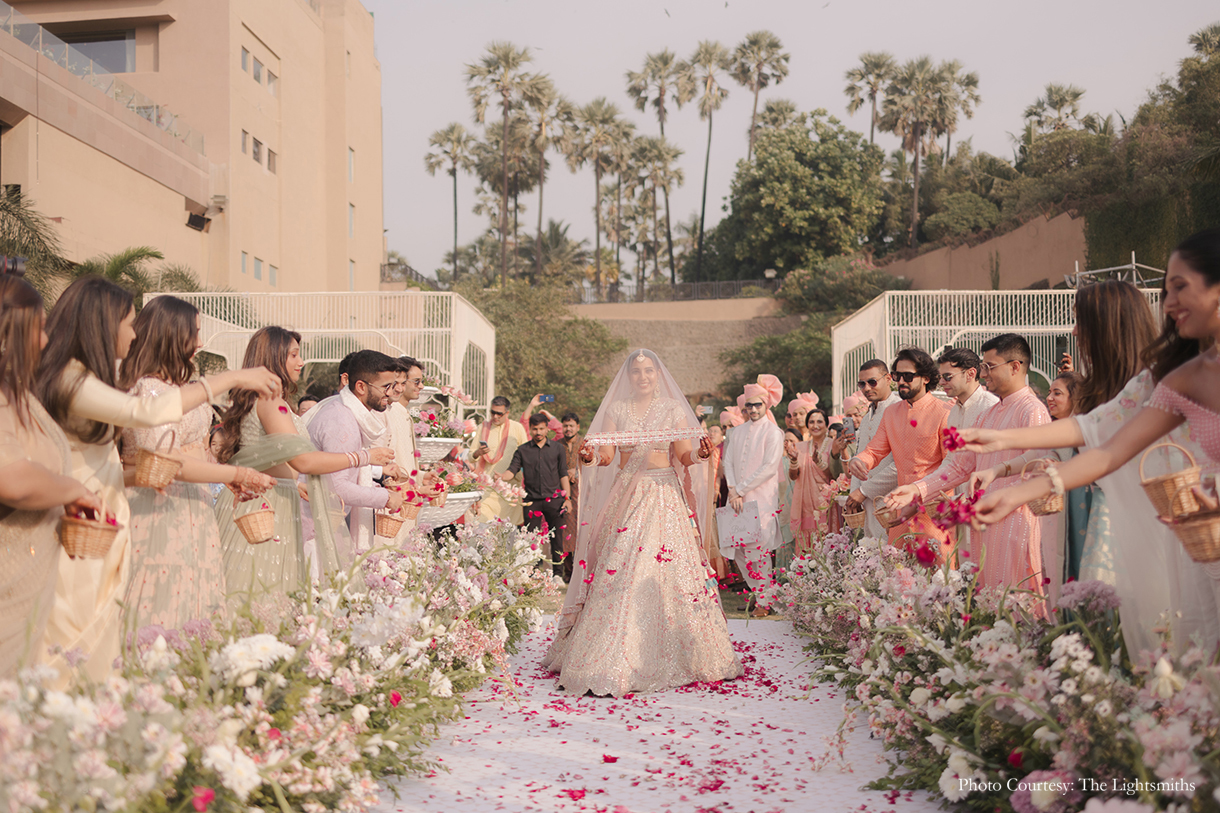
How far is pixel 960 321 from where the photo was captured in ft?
56.4

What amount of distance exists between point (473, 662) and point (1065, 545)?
273 cm

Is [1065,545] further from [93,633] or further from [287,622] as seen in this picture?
[93,633]

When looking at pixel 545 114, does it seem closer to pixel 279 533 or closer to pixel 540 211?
pixel 540 211

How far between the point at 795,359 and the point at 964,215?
11.6 meters

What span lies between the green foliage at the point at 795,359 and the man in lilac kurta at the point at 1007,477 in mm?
26010

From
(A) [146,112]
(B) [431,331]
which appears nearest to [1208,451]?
(B) [431,331]

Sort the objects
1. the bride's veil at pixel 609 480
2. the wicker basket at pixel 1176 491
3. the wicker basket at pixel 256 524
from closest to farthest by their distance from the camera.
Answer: the wicker basket at pixel 1176 491, the wicker basket at pixel 256 524, the bride's veil at pixel 609 480

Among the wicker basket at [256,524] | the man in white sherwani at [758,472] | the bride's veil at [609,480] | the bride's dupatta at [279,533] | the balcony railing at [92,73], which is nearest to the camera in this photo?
the wicker basket at [256,524]

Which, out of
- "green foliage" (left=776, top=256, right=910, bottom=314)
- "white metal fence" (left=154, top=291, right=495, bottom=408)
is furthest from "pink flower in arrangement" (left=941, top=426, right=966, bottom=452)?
"green foliage" (left=776, top=256, right=910, bottom=314)

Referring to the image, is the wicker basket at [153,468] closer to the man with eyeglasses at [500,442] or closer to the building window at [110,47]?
the man with eyeglasses at [500,442]

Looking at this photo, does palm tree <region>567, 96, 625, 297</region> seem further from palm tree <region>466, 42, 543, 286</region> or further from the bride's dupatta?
the bride's dupatta

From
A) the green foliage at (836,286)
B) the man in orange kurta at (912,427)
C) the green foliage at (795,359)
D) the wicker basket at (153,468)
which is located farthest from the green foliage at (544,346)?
the wicker basket at (153,468)

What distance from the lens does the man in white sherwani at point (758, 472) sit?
29.4 ft

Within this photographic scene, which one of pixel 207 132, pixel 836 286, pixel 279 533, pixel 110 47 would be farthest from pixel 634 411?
pixel 836 286
